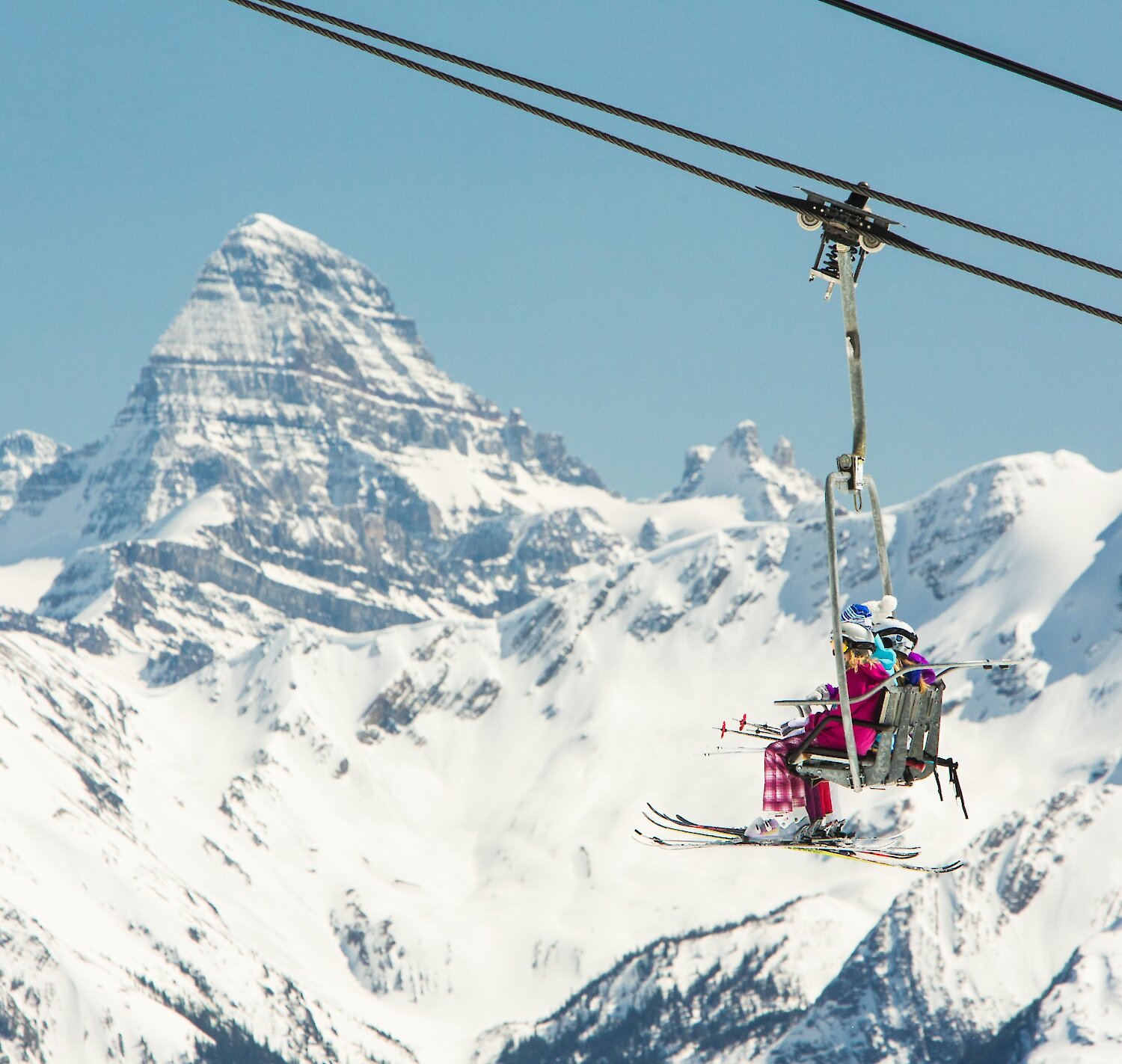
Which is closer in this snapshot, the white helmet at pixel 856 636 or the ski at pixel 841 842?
the white helmet at pixel 856 636

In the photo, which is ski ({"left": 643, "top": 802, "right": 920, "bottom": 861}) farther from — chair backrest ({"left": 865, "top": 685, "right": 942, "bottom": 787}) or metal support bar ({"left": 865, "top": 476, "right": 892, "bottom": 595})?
metal support bar ({"left": 865, "top": 476, "right": 892, "bottom": 595})

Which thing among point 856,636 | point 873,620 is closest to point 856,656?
point 856,636

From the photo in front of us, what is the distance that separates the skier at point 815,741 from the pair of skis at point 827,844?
0.77ft

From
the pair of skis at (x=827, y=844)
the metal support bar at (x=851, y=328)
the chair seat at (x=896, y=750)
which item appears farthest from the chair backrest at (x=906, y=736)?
the metal support bar at (x=851, y=328)

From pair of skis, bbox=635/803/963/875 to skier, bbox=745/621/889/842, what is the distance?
233 millimetres

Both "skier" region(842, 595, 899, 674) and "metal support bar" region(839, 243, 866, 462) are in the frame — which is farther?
"skier" region(842, 595, 899, 674)

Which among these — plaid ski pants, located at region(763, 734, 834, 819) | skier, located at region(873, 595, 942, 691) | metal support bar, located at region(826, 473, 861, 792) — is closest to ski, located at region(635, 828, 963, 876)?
plaid ski pants, located at region(763, 734, 834, 819)

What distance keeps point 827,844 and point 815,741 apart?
1.59 metres

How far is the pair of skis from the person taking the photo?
24703 mm

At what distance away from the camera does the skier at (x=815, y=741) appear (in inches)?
942

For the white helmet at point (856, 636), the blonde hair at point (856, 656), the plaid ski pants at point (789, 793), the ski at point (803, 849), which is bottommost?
the ski at point (803, 849)

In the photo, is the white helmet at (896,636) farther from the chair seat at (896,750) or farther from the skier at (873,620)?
the chair seat at (896,750)

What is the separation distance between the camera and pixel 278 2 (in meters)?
17.3

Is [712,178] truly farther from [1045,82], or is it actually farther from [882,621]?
[882,621]
